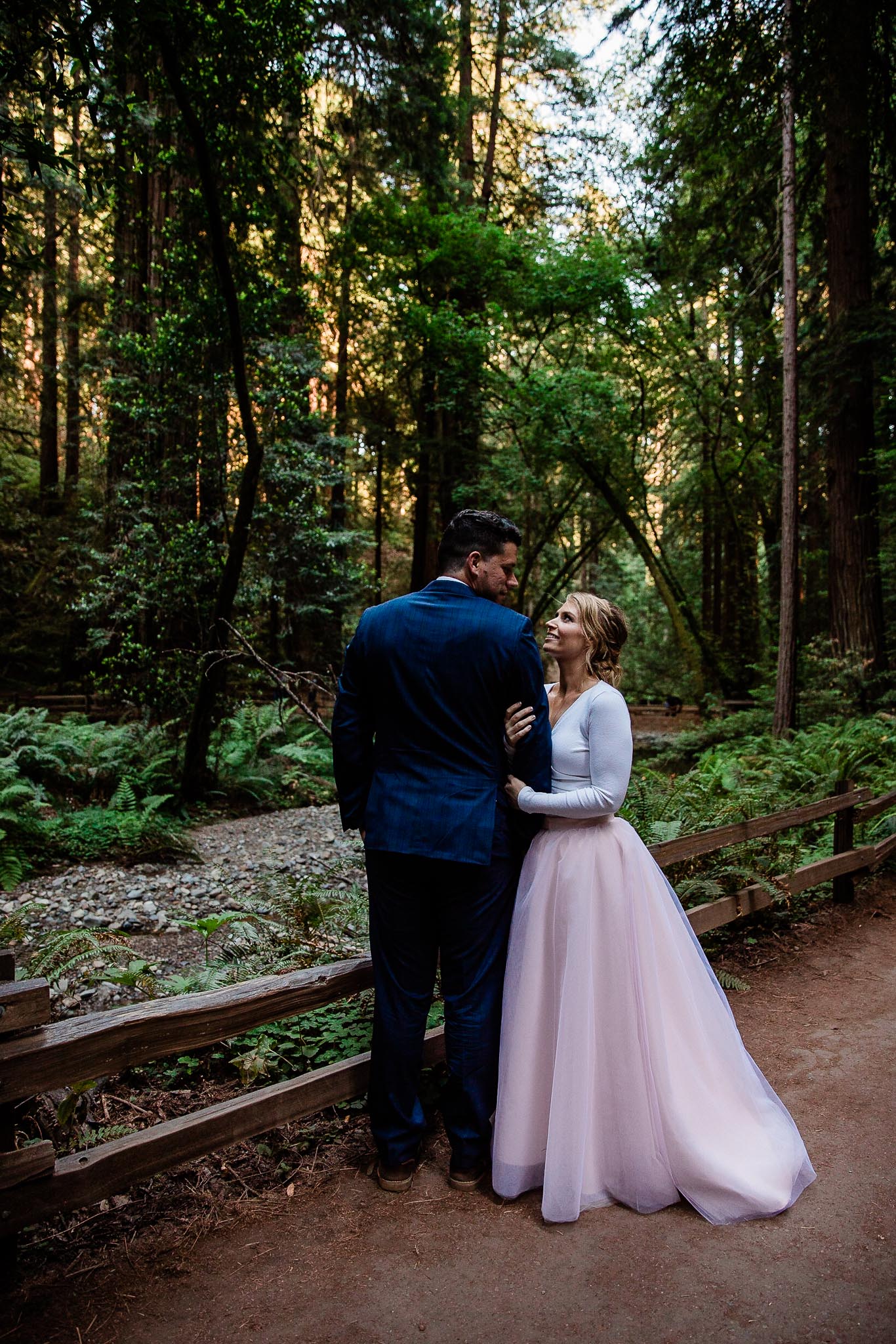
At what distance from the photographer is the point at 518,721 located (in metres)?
2.91

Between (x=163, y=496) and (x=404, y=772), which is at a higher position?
(x=163, y=496)

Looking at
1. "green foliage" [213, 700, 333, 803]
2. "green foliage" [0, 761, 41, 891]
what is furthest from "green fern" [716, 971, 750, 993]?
"green foliage" [213, 700, 333, 803]

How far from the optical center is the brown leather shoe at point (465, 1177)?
114 inches

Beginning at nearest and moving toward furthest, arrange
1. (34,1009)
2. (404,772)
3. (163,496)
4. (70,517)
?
(34,1009)
(404,772)
(163,496)
(70,517)

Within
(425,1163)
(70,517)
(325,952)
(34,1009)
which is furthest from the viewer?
(70,517)

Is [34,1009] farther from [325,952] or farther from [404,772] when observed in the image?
[325,952]

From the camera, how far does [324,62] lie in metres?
13.2

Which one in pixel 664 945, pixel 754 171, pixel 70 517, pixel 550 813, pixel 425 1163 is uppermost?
pixel 754 171

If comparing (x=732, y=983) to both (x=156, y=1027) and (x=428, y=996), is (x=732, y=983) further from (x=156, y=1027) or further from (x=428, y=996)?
(x=156, y=1027)

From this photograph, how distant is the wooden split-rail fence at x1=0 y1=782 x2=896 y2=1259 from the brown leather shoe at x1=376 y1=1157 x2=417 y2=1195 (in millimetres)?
299

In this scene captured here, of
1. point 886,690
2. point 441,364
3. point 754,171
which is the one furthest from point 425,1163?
point 441,364

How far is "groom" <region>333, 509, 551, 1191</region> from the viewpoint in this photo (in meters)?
2.84

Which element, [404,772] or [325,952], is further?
[325,952]

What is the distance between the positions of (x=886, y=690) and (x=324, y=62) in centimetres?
1352
